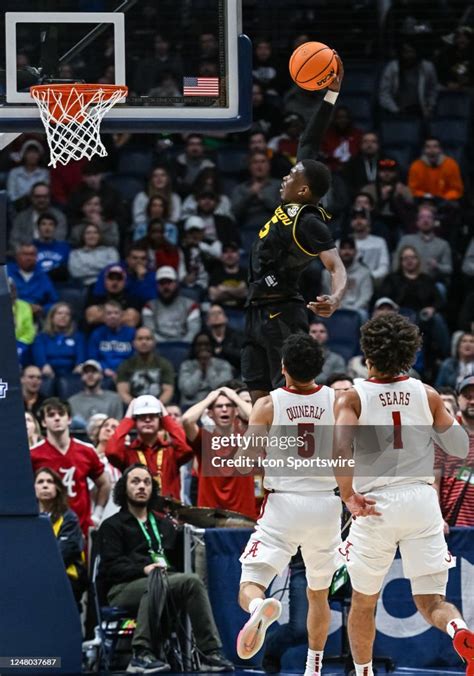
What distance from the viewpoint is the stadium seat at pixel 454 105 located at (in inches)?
763

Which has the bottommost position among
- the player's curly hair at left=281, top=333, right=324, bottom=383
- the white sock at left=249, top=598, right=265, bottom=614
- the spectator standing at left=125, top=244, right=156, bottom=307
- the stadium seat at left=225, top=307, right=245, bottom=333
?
the white sock at left=249, top=598, right=265, bottom=614

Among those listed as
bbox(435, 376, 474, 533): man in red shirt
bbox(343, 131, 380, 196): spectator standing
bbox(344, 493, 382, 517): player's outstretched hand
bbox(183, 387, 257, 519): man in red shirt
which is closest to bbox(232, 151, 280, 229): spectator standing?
bbox(343, 131, 380, 196): spectator standing

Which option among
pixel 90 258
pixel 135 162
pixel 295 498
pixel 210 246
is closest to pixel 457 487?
pixel 295 498

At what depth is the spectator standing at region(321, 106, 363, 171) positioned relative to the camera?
18.3 metres

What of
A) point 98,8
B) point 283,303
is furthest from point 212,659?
point 98,8

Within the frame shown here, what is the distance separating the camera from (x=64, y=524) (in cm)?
1075

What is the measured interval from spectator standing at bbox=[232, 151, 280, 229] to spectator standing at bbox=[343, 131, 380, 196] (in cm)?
101

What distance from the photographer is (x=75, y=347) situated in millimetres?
15383

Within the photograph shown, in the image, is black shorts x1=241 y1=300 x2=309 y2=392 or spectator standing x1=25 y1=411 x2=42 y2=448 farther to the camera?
spectator standing x1=25 y1=411 x2=42 y2=448

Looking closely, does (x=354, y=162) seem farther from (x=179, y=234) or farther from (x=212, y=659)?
(x=212, y=659)

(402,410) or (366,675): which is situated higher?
(402,410)

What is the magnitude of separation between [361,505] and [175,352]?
7.75m

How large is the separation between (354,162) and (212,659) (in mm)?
9300

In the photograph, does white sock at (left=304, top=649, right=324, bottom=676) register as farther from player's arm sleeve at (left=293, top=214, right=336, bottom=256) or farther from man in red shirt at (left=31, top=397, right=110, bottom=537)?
man in red shirt at (left=31, top=397, right=110, bottom=537)
